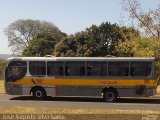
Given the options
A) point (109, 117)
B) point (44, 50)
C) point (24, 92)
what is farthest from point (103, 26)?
point (109, 117)

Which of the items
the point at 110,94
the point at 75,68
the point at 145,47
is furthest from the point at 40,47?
the point at 110,94

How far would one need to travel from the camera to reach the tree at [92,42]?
2427 inches

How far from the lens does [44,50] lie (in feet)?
283

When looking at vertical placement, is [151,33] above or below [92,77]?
above

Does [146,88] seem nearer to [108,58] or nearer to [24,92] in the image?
[108,58]

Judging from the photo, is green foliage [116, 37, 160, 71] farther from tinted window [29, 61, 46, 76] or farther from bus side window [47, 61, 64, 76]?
tinted window [29, 61, 46, 76]

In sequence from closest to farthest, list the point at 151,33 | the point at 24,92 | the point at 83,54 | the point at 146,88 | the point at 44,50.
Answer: the point at 146,88, the point at 24,92, the point at 151,33, the point at 83,54, the point at 44,50

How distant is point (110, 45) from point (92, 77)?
1457 inches

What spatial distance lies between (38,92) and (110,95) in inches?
169

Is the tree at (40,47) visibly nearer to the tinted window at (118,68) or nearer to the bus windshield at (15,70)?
the bus windshield at (15,70)

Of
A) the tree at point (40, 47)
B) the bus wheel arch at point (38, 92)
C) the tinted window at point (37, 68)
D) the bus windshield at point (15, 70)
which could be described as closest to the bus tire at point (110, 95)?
the bus wheel arch at point (38, 92)

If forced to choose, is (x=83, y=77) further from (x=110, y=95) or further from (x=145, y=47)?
(x=145, y=47)

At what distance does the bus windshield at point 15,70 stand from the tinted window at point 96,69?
3836mm

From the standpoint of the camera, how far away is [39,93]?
2645 centimetres
